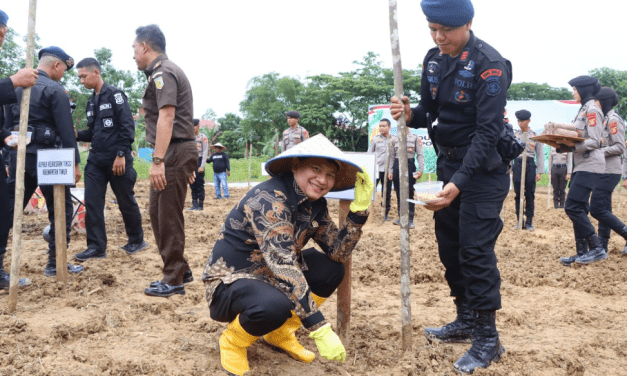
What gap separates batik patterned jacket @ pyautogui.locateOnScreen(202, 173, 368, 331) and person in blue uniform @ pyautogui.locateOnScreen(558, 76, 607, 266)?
3752 mm

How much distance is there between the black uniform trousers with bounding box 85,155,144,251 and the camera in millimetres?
5051

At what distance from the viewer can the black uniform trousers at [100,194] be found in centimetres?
505

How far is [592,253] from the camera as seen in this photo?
5.48 m

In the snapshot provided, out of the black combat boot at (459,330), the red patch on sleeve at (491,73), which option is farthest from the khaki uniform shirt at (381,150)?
the red patch on sleeve at (491,73)

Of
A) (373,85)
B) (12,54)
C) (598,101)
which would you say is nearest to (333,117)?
(373,85)

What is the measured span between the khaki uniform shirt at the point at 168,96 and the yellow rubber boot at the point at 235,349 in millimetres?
1873

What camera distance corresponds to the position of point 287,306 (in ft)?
7.98

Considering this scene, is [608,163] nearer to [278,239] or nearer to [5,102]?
[278,239]

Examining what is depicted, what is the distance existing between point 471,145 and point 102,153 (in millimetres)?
3962

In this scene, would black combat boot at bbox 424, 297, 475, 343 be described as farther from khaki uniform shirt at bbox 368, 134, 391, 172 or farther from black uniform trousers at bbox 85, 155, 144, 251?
khaki uniform shirt at bbox 368, 134, 391, 172

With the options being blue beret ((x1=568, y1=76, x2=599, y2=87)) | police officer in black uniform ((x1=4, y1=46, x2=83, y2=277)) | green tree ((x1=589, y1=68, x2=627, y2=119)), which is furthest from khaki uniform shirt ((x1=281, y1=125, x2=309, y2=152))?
green tree ((x1=589, y1=68, x2=627, y2=119))

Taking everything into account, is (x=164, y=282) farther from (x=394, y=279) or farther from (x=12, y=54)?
(x=12, y=54)

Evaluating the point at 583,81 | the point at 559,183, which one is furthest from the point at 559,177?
the point at 583,81

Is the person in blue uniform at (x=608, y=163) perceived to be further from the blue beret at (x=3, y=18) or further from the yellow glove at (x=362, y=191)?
the blue beret at (x=3, y=18)
